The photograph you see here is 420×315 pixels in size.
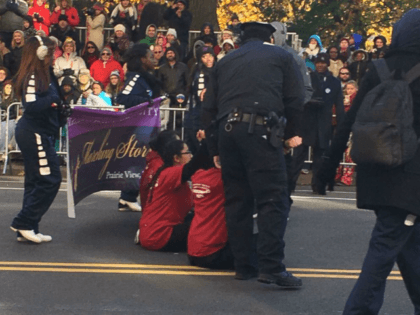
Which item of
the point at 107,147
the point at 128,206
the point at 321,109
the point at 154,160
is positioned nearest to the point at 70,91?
the point at 321,109

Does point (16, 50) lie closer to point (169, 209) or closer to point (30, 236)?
point (30, 236)

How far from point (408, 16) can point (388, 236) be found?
1.19 meters

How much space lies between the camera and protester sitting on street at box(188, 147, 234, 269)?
7.79m

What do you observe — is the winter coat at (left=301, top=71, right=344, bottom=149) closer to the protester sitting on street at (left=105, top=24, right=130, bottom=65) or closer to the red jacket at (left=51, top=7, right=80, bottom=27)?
the protester sitting on street at (left=105, top=24, right=130, bottom=65)

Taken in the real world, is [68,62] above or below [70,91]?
above

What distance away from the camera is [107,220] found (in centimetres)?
1012

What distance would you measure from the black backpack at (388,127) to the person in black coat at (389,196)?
0.34 ft

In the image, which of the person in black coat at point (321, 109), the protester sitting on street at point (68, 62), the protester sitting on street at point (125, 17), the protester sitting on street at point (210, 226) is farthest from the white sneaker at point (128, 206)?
the protester sitting on street at point (125, 17)

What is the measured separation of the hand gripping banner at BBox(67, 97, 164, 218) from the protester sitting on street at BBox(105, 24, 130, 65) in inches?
357

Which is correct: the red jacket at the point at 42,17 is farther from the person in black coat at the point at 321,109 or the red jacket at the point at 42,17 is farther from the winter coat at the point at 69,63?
the person in black coat at the point at 321,109

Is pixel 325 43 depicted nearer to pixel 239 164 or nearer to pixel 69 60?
pixel 69 60

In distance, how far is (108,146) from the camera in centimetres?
973

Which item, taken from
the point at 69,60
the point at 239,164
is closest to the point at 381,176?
the point at 239,164

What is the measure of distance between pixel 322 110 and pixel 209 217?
5.60m
